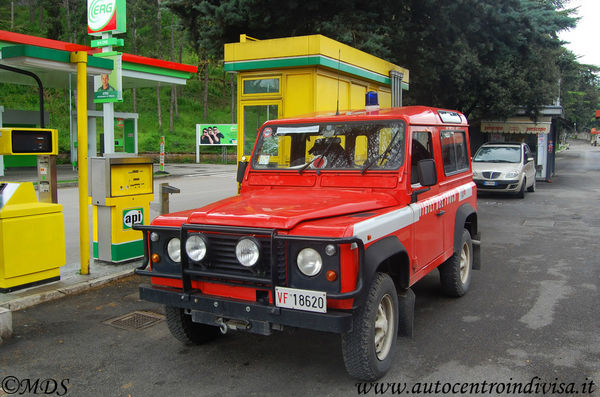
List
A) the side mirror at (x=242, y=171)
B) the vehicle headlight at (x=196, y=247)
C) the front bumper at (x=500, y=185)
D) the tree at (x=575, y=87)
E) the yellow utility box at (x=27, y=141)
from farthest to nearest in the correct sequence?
the tree at (x=575, y=87)
the front bumper at (x=500, y=185)
the yellow utility box at (x=27, y=141)
the side mirror at (x=242, y=171)
the vehicle headlight at (x=196, y=247)

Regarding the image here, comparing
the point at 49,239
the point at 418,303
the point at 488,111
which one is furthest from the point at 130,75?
the point at 418,303

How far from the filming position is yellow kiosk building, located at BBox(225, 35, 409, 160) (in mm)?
8320

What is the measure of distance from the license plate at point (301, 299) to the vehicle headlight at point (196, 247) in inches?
24.6

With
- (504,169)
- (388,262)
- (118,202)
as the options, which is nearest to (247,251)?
(388,262)

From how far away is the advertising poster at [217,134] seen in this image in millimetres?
33938

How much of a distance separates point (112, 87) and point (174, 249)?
15099 mm

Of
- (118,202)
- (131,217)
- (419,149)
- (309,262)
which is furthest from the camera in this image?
(131,217)

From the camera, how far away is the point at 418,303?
586 centimetres

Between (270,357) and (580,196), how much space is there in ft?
52.6

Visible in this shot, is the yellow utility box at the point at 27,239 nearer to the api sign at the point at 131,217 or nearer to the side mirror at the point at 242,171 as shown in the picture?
the api sign at the point at 131,217

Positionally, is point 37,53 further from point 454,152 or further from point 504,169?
point 504,169

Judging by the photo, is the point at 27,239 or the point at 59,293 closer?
the point at 27,239

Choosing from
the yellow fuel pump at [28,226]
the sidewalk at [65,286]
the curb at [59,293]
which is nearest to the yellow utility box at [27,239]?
the yellow fuel pump at [28,226]

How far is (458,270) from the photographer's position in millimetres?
5848
